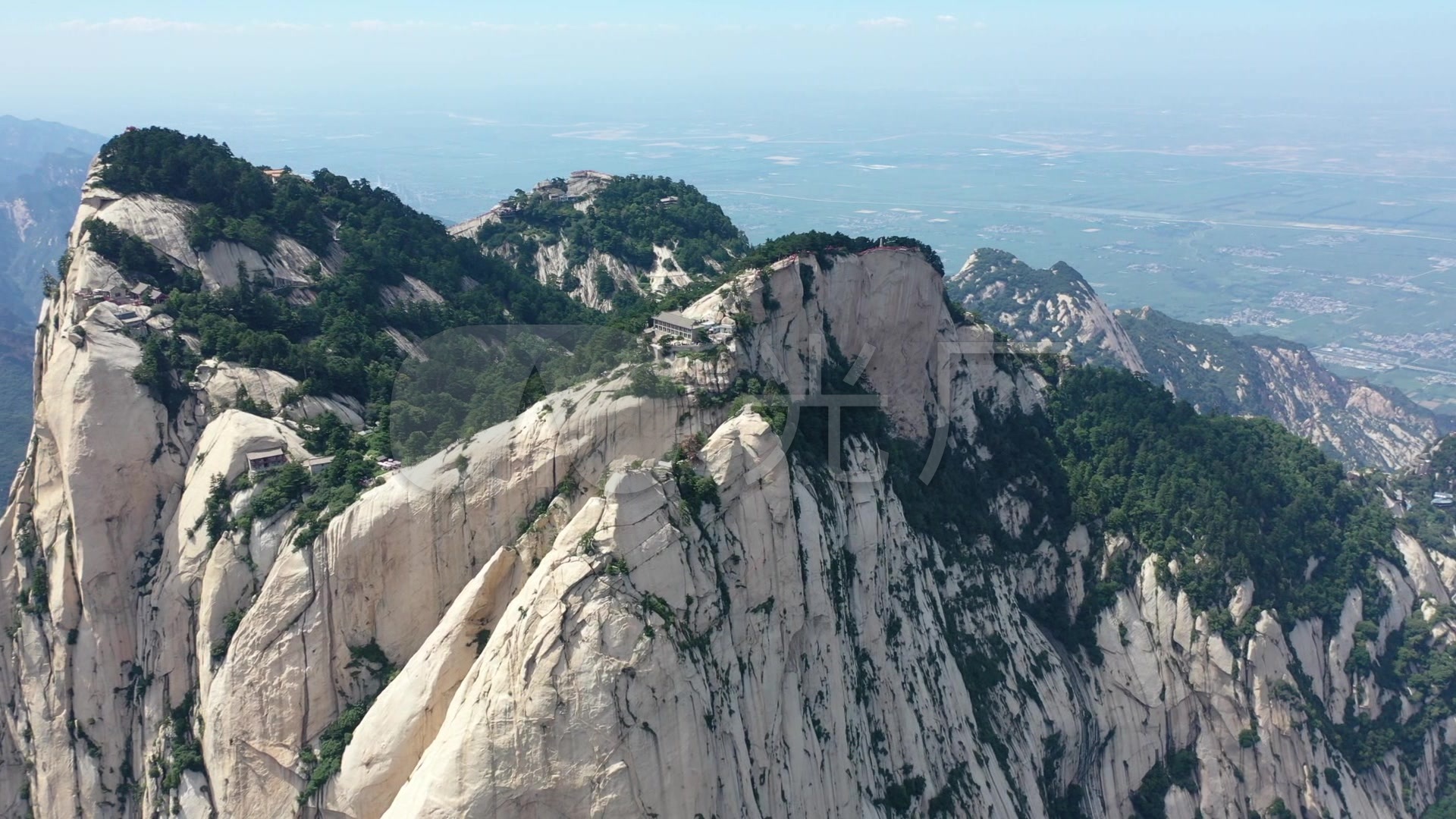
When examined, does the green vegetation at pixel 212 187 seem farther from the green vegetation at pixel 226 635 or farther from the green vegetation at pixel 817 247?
the green vegetation at pixel 817 247

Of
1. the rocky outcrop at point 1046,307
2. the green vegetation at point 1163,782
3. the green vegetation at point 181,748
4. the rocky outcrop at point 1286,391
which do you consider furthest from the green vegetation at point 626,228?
the rocky outcrop at point 1286,391

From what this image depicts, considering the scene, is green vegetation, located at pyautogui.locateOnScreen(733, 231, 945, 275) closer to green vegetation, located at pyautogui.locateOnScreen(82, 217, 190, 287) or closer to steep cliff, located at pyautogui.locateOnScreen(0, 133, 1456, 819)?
steep cliff, located at pyautogui.locateOnScreen(0, 133, 1456, 819)

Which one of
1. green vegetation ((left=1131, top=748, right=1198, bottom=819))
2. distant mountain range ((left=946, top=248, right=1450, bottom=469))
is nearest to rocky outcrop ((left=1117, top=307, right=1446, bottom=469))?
distant mountain range ((left=946, top=248, right=1450, bottom=469))

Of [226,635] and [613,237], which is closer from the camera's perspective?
[226,635]

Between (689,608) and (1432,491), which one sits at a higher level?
(689,608)

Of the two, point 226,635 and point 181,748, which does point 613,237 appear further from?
point 181,748

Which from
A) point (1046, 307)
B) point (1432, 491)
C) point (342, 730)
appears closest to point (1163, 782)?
point (342, 730)

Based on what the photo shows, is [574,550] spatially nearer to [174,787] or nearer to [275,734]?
[275,734]
